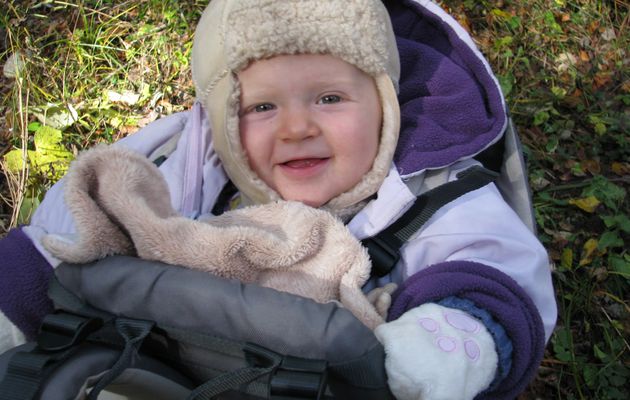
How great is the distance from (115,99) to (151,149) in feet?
3.12

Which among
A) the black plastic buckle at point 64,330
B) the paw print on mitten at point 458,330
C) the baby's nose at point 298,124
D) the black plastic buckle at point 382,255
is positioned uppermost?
the black plastic buckle at point 64,330

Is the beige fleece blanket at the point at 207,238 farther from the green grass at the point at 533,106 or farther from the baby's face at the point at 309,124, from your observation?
the green grass at the point at 533,106

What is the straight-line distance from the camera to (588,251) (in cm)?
269

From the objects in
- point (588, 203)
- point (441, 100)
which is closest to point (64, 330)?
point (441, 100)

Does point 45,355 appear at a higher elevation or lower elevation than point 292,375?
higher

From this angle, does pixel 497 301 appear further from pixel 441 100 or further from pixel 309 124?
pixel 441 100

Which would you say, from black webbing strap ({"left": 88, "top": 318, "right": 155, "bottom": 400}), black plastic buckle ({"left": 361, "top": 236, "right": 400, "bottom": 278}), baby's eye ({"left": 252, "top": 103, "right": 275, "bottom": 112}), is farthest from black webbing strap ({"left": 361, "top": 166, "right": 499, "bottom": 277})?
black webbing strap ({"left": 88, "top": 318, "right": 155, "bottom": 400})

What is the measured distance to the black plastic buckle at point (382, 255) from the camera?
5.98 ft

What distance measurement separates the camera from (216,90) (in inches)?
74.7

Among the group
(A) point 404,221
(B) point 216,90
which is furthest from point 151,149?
(A) point 404,221

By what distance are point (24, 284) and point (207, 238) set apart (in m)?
0.48

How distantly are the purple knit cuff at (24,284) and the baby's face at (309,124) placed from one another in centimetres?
68

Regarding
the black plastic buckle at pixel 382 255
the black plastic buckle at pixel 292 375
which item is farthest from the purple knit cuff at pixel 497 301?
the black plastic buckle at pixel 292 375

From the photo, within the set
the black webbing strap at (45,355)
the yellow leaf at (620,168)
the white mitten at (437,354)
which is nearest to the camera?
the black webbing strap at (45,355)
